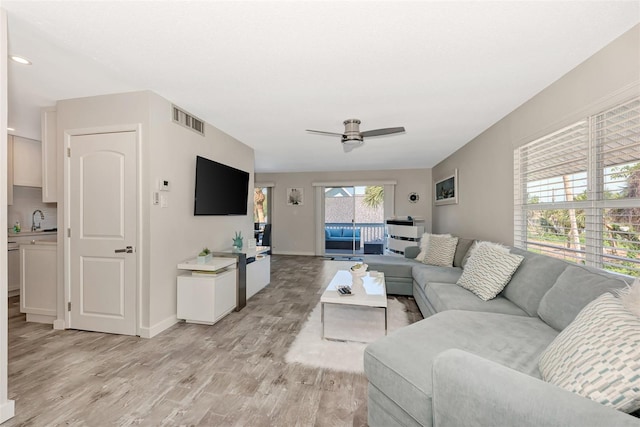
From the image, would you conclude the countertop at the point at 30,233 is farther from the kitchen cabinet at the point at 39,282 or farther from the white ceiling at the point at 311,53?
the white ceiling at the point at 311,53

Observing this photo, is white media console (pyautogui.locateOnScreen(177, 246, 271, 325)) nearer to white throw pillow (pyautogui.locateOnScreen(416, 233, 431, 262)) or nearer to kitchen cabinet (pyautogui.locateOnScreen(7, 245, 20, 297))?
white throw pillow (pyautogui.locateOnScreen(416, 233, 431, 262))

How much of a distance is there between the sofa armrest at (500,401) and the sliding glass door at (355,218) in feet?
21.0

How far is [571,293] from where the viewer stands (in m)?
1.63

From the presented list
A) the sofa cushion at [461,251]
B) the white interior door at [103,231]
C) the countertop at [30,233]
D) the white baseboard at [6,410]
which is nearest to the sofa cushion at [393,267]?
the sofa cushion at [461,251]

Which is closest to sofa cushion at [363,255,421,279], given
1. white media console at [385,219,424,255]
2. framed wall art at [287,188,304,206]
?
white media console at [385,219,424,255]

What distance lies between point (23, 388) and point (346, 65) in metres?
3.25

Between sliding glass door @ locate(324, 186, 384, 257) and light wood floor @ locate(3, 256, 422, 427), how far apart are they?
495 centimetres

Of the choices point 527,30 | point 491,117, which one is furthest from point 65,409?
point 491,117

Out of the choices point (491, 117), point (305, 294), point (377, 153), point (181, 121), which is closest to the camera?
point (181, 121)

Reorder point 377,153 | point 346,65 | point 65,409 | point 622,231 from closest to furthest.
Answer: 1. point 65,409
2. point 622,231
3. point 346,65
4. point 377,153

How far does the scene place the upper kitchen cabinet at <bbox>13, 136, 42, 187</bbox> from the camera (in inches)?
156

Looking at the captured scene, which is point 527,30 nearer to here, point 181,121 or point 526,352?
point 526,352

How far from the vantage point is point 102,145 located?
2.72 meters

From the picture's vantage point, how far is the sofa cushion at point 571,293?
1490 millimetres
